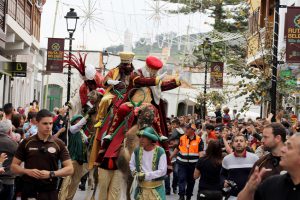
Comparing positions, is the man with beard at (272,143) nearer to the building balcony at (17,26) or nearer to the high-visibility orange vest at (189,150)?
the high-visibility orange vest at (189,150)

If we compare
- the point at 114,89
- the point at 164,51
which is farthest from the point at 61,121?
the point at 164,51

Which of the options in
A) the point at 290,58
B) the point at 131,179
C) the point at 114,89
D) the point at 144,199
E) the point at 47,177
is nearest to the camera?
the point at 47,177

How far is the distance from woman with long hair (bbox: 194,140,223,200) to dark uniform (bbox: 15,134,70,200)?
400cm

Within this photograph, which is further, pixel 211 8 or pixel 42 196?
pixel 211 8

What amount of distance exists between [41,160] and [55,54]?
85.5 feet

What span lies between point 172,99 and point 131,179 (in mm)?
58556

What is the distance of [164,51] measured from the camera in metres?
61.2

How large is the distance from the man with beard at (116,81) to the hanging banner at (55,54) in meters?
19.9

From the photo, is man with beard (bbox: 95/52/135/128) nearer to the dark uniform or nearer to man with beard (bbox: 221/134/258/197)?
man with beard (bbox: 221/134/258/197)

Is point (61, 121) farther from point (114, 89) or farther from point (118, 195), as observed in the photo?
point (118, 195)

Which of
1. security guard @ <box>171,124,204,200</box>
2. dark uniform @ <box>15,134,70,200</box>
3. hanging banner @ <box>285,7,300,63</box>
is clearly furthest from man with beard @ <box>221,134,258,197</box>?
hanging banner @ <box>285,7,300,63</box>

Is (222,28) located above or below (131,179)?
above

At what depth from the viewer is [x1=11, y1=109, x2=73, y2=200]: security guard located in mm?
9164

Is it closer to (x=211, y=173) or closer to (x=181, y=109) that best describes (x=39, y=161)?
Answer: (x=211, y=173)
